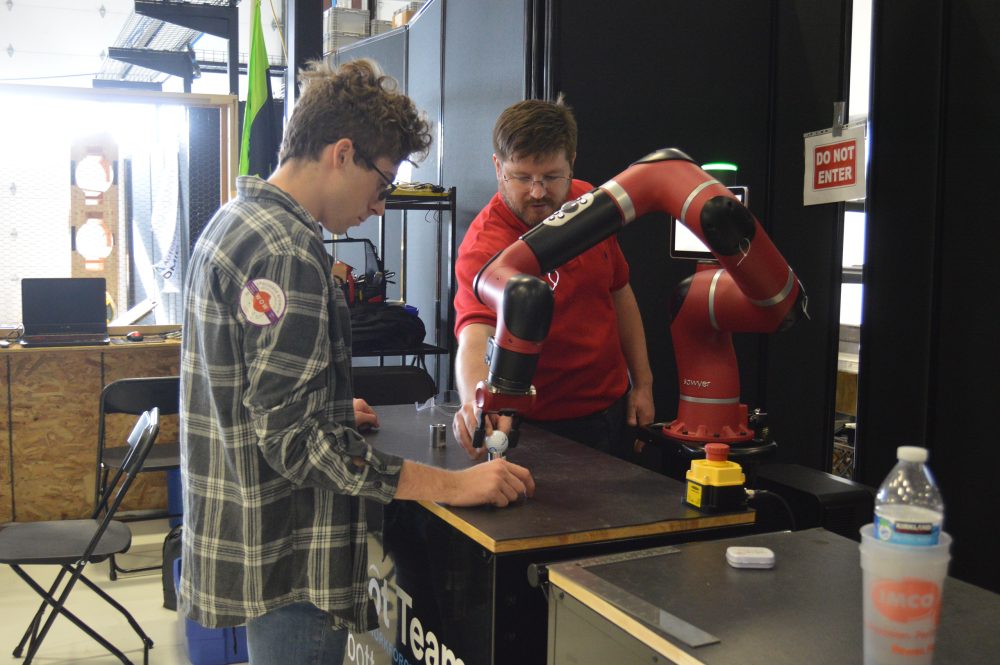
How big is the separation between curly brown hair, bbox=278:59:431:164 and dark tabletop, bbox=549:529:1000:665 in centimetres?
70

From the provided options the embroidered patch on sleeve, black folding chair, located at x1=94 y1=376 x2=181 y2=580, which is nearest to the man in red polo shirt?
the embroidered patch on sleeve

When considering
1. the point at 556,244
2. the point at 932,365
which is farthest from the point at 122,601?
the point at 932,365

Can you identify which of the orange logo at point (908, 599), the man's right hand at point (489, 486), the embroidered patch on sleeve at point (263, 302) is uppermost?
the embroidered patch on sleeve at point (263, 302)

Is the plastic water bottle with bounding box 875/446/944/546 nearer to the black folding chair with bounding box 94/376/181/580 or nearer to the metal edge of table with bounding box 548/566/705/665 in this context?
the metal edge of table with bounding box 548/566/705/665

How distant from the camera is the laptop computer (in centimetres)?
400

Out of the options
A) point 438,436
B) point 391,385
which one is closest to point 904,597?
point 438,436

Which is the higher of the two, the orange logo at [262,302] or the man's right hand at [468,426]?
the orange logo at [262,302]

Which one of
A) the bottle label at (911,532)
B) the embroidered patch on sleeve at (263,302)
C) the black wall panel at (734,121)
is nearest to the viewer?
the bottle label at (911,532)

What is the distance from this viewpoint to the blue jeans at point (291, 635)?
139 cm

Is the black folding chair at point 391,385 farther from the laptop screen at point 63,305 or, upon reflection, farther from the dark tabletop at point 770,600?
the laptop screen at point 63,305

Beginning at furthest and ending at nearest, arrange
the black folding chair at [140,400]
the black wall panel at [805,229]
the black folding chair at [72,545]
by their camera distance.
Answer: the black folding chair at [140,400] → the black wall panel at [805,229] → the black folding chair at [72,545]

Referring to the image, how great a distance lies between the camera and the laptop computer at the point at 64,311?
4.00m

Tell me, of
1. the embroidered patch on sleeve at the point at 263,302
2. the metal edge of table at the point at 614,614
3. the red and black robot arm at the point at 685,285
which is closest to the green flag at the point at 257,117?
the red and black robot arm at the point at 685,285

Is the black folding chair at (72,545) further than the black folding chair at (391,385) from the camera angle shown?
No
